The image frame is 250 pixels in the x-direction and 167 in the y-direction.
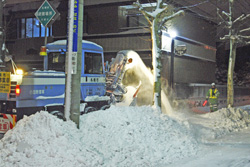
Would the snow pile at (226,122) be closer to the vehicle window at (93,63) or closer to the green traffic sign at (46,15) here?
the vehicle window at (93,63)

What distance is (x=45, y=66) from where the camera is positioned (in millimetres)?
11289

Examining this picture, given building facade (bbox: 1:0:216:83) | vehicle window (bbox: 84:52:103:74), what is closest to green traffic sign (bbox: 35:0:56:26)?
vehicle window (bbox: 84:52:103:74)

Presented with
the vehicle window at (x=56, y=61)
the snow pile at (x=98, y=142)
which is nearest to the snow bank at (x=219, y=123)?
the snow pile at (x=98, y=142)

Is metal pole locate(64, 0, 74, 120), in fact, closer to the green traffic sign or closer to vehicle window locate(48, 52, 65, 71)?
vehicle window locate(48, 52, 65, 71)

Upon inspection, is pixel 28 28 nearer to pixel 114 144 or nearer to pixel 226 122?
pixel 226 122

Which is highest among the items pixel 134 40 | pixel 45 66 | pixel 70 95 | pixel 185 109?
pixel 134 40

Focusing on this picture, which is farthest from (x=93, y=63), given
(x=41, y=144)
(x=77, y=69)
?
(x=41, y=144)

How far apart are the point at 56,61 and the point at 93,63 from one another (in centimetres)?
135

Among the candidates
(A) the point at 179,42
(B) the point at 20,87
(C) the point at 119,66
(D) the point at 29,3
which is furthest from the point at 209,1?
(B) the point at 20,87

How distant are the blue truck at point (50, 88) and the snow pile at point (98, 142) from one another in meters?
1.77

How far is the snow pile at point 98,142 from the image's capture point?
21.8 ft

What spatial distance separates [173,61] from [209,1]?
5.88 m

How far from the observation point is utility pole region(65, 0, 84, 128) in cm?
789

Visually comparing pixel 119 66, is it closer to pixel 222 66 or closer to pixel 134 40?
pixel 134 40
